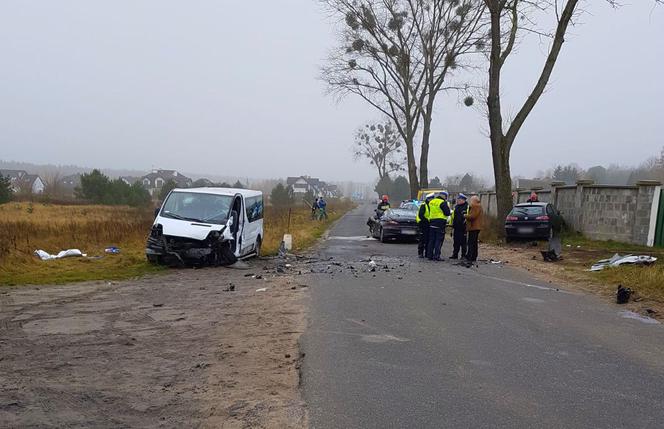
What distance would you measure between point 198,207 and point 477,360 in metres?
9.40

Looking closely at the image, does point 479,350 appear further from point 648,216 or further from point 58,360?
point 648,216

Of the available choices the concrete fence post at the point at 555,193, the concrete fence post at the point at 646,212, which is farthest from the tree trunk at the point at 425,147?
the concrete fence post at the point at 646,212

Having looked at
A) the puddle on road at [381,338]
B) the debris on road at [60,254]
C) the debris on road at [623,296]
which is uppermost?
the debris on road at [623,296]

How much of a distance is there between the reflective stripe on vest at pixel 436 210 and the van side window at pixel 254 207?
14.8ft

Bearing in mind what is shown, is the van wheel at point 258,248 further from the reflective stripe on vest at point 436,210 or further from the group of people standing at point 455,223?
the reflective stripe on vest at point 436,210


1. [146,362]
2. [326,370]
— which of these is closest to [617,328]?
[326,370]

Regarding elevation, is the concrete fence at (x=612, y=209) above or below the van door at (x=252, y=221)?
above

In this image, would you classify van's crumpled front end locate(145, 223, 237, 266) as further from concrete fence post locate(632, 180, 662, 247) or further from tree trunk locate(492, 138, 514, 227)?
concrete fence post locate(632, 180, 662, 247)

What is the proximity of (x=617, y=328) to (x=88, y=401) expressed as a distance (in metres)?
6.18

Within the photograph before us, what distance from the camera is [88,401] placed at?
4.59 m

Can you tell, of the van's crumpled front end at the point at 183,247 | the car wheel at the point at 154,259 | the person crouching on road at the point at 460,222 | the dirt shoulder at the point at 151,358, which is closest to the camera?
the dirt shoulder at the point at 151,358

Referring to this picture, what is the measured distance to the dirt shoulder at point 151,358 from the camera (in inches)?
173

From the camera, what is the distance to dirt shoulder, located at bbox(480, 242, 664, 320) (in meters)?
9.33

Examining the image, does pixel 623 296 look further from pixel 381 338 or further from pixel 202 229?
pixel 202 229
